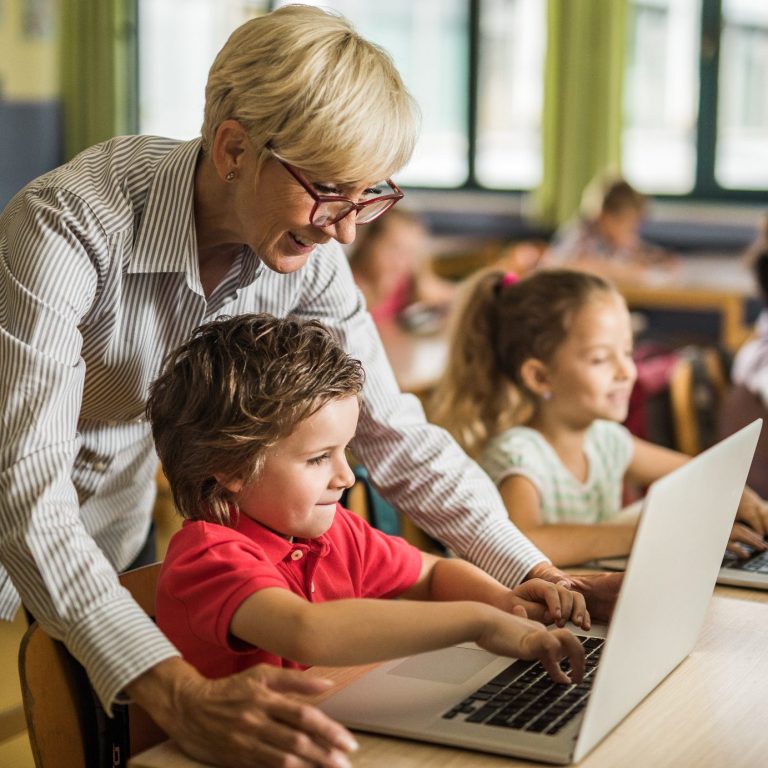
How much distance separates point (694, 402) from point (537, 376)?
100 centimetres

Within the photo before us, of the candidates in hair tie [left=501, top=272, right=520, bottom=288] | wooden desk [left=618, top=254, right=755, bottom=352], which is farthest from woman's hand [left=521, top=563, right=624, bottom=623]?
wooden desk [left=618, top=254, right=755, bottom=352]

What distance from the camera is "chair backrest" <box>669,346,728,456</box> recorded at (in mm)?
2996

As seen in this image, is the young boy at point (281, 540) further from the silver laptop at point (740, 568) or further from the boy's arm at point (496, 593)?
the silver laptop at point (740, 568)

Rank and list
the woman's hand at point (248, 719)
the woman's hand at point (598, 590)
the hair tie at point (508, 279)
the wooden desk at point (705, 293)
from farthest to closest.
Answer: the wooden desk at point (705, 293)
the hair tie at point (508, 279)
the woman's hand at point (598, 590)
the woman's hand at point (248, 719)

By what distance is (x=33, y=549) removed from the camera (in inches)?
46.3

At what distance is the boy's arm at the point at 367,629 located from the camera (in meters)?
1.17

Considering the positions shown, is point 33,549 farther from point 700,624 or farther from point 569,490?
point 569,490

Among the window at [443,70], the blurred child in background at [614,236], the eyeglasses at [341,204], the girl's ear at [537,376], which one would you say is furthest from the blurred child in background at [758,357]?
the window at [443,70]

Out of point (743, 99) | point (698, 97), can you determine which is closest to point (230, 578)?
point (698, 97)

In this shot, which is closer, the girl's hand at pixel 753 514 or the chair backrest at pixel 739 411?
the girl's hand at pixel 753 514

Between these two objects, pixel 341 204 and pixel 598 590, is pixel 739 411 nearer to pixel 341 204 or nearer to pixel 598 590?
pixel 598 590

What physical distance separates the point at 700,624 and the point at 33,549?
29.2 inches

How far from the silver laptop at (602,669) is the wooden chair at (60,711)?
24cm

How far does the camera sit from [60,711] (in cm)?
132
